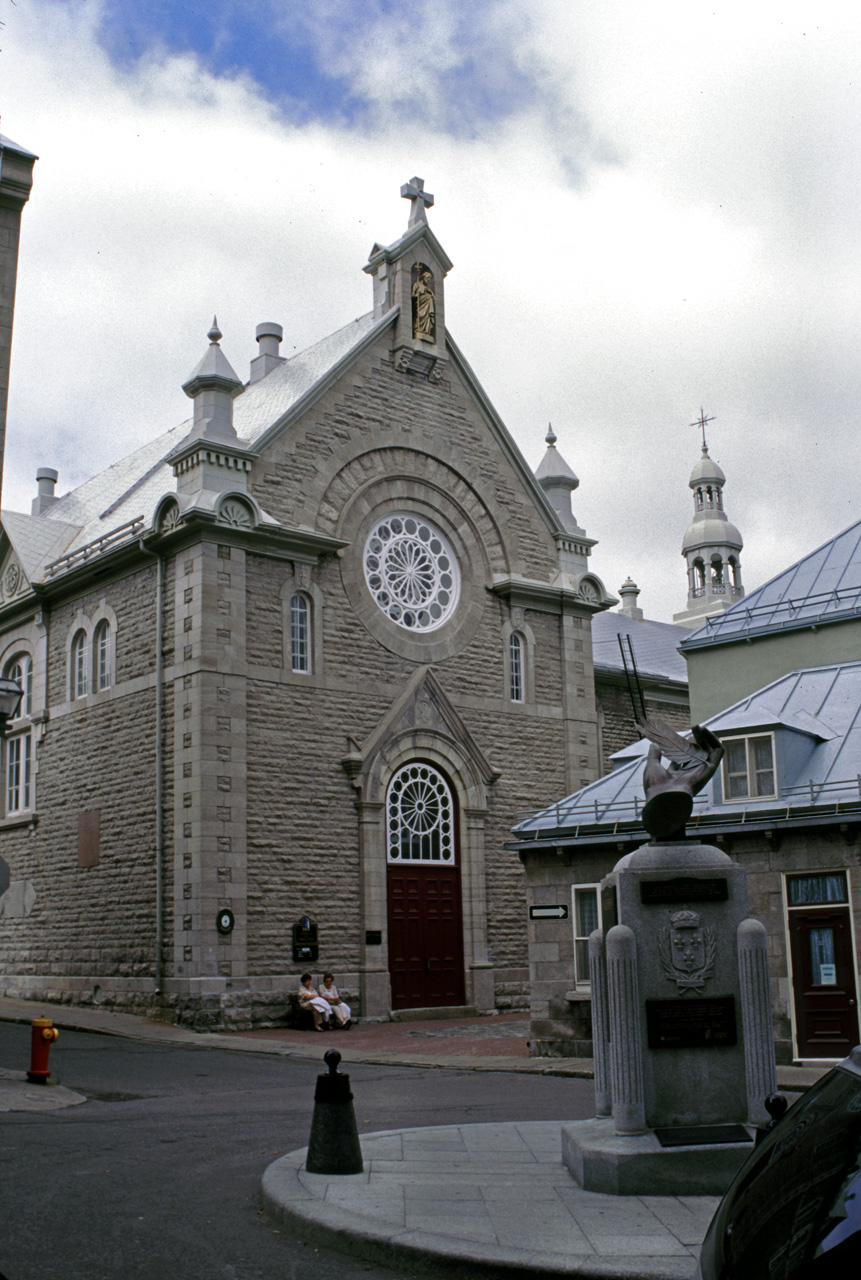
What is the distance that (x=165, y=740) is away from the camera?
2361 centimetres

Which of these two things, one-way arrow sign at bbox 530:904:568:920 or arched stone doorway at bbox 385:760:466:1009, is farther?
arched stone doorway at bbox 385:760:466:1009

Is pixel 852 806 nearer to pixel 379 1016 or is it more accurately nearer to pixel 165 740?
pixel 379 1016

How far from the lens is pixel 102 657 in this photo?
86.9ft

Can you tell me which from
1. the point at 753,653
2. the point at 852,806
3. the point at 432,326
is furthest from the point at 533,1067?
the point at 432,326

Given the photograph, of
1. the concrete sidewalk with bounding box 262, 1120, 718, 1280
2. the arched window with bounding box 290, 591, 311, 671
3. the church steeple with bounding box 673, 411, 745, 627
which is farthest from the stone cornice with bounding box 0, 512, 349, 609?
the church steeple with bounding box 673, 411, 745, 627

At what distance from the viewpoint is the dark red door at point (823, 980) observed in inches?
615

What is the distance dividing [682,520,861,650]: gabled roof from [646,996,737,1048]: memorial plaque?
16.3 meters

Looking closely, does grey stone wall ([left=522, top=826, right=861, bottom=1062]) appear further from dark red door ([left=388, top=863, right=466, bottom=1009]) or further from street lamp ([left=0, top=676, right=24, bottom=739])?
street lamp ([left=0, top=676, right=24, bottom=739])

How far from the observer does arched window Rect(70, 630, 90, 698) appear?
26.9 meters

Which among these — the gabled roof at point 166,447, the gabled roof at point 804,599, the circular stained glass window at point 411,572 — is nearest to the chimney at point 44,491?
the gabled roof at point 166,447

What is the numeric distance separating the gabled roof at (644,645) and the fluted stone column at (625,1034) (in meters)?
26.6

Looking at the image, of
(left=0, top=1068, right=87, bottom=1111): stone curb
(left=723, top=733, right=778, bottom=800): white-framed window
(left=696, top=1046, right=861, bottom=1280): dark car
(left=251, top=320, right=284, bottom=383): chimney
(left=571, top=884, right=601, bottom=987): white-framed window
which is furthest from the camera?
(left=251, top=320, right=284, bottom=383): chimney

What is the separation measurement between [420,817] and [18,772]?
9.77 metres

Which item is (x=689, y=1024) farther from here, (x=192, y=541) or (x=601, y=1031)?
(x=192, y=541)
